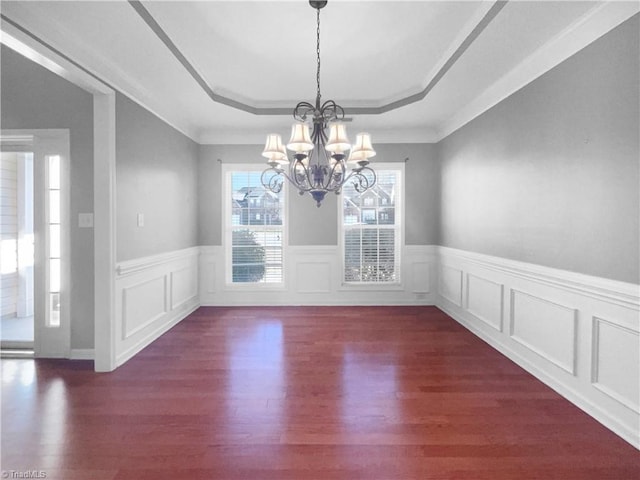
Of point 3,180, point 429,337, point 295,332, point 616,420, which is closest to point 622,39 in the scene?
point 616,420

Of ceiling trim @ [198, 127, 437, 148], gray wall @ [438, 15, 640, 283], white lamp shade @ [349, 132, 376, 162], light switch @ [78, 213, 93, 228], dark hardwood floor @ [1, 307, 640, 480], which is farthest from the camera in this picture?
ceiling trim @ [198, 127, 437, 148]

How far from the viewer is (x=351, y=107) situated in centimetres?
403

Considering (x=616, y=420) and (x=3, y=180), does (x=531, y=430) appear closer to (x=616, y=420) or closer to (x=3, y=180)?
(x=616, y=420)

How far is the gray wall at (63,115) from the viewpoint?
2.89 meters

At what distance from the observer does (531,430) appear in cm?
198

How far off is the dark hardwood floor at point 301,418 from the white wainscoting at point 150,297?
256 millimetres

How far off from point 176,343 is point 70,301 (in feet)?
3.42

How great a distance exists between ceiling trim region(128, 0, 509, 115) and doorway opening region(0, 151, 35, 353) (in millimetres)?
2620

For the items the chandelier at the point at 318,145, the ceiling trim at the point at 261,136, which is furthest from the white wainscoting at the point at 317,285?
A: the chandelier at the point at 318,145

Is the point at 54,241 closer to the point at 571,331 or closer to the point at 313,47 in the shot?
the point at 313,47

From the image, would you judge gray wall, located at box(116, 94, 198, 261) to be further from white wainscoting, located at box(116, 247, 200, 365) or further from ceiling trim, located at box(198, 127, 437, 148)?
ceiling trim, located at box(198, 127, 437, 148)

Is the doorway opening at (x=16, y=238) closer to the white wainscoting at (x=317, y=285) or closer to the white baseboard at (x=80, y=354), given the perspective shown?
the white baseboard at (x=80, y=354)

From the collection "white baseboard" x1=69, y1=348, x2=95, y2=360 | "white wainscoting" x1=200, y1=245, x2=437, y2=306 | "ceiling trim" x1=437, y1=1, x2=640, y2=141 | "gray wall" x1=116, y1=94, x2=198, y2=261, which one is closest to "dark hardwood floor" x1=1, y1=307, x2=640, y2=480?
"white baseboard" x1=69, y1=348, x2=95, y2=360

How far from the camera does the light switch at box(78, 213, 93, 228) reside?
2.88m
